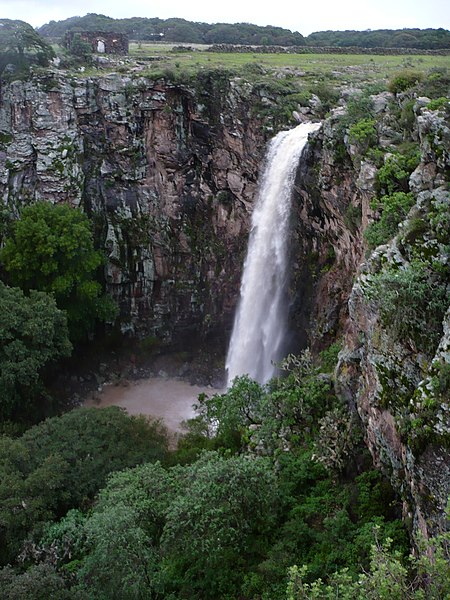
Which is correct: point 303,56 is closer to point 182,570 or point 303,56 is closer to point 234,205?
point 234,205

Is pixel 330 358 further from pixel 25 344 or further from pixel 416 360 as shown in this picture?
pixel 25 344

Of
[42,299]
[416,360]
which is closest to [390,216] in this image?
[416,360]

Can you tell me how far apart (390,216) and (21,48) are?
22.4 meters

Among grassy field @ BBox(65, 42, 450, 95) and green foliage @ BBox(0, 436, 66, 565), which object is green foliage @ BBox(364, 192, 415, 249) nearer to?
green foliage @ BBox(0, 436, 66, 565)

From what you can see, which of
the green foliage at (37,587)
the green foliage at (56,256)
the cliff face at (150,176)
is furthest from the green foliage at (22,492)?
the cliff face at (150,176)

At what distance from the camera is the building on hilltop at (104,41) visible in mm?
33156

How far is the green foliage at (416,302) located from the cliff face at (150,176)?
1806cm

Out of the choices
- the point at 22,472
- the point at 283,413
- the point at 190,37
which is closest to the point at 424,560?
the point at 283,413

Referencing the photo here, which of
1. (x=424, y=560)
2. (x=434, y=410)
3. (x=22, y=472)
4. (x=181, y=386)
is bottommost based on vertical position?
(x=181, y=386)

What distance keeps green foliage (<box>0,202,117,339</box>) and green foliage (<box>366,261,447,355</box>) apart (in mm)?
18681

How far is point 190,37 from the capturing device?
4984 centimetres

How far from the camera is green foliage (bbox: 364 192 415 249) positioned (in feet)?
45.0

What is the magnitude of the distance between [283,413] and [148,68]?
21.7 meters

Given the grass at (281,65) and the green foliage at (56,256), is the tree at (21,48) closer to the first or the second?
the grass at (281,65)
